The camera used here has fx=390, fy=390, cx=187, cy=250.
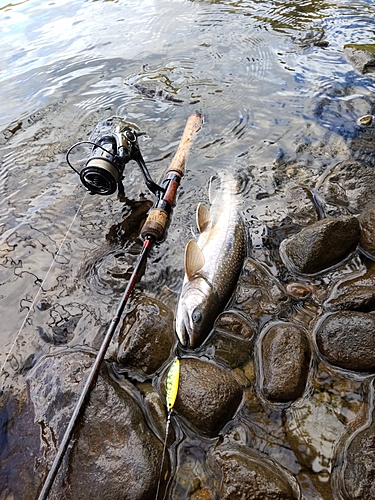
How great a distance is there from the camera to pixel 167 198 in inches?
192

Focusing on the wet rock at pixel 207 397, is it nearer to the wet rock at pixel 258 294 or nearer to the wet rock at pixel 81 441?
the wet rock at pixel 81 441

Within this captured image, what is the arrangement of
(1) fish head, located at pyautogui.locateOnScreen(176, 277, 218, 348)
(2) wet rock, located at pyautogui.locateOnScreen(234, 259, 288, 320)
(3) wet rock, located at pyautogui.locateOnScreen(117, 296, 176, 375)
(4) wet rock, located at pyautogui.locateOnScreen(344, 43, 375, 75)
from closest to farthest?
(3) wet rock, located at pyautogui.locateOnScreen(117, 296, 176, 375), (1) fish head, located at pyautogui.locateOnScreen(176, 277, 218, 348), (2) wet rock, located at pyautogui.locateOnScreen(234, 259, 288, 320), (4) wet rock, located at pyautogui.locateOnScreen(344, 43, 375, 75)

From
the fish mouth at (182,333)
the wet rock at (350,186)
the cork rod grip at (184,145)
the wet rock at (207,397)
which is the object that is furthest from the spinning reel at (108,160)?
the wet rock at (350,186)

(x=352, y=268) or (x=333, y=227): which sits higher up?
(x=333, y=227)

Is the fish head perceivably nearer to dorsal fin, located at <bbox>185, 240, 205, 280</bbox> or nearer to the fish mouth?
the fish mouth

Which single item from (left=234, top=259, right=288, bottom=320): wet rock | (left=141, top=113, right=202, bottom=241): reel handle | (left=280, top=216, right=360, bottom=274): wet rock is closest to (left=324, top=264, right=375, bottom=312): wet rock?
(left=280, top=216, right=360, bottom=274): wet rock

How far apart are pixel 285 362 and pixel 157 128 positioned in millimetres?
4976

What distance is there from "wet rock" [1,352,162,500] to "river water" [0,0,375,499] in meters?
0.48

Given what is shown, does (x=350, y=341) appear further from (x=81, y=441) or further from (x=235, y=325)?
(x=81, y=441)

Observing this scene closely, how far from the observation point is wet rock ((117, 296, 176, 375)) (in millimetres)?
3619

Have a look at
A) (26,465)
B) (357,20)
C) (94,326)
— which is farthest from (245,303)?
(357,20)

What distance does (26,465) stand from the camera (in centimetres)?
307

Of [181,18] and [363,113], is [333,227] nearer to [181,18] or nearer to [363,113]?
[363,113]

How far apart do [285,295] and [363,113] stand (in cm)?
440
